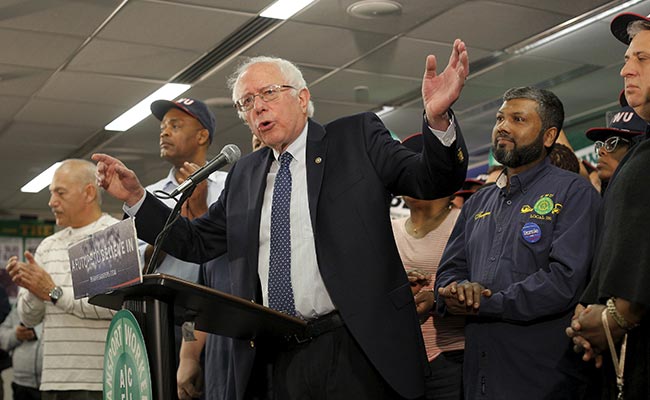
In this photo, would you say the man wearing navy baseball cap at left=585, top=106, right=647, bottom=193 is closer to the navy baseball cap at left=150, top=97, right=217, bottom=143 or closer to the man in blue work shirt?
the man in blue work shirt

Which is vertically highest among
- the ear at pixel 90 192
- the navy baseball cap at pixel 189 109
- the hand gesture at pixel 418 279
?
the navy baseball cap at pixel 189 109

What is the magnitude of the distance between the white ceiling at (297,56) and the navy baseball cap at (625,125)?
2905 millimetres

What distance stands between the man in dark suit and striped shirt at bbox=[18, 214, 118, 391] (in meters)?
1.34

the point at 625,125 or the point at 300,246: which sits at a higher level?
the point at 625,125

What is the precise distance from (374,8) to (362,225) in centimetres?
401

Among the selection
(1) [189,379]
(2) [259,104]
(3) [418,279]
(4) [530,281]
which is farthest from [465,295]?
(1) [189,379]

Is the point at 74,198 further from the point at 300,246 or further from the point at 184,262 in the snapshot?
the point at 300,246

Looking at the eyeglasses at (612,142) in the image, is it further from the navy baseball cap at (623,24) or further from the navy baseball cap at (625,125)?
the navy baseball cap at (623,24)

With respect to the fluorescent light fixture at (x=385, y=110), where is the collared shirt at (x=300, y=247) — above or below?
below

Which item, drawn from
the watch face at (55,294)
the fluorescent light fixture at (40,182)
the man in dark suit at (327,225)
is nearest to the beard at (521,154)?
the man in dark suit at (327,225)

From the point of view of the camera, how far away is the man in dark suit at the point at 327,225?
2232 millimetres

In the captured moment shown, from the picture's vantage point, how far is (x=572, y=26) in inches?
257

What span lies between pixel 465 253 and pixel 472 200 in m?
0.20

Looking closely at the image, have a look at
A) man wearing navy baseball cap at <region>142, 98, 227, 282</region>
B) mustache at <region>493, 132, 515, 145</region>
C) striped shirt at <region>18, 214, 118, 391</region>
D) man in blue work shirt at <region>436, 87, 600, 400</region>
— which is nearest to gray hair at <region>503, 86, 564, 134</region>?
man in blue work shirt at <region>436, 87, 600, 400</region>
